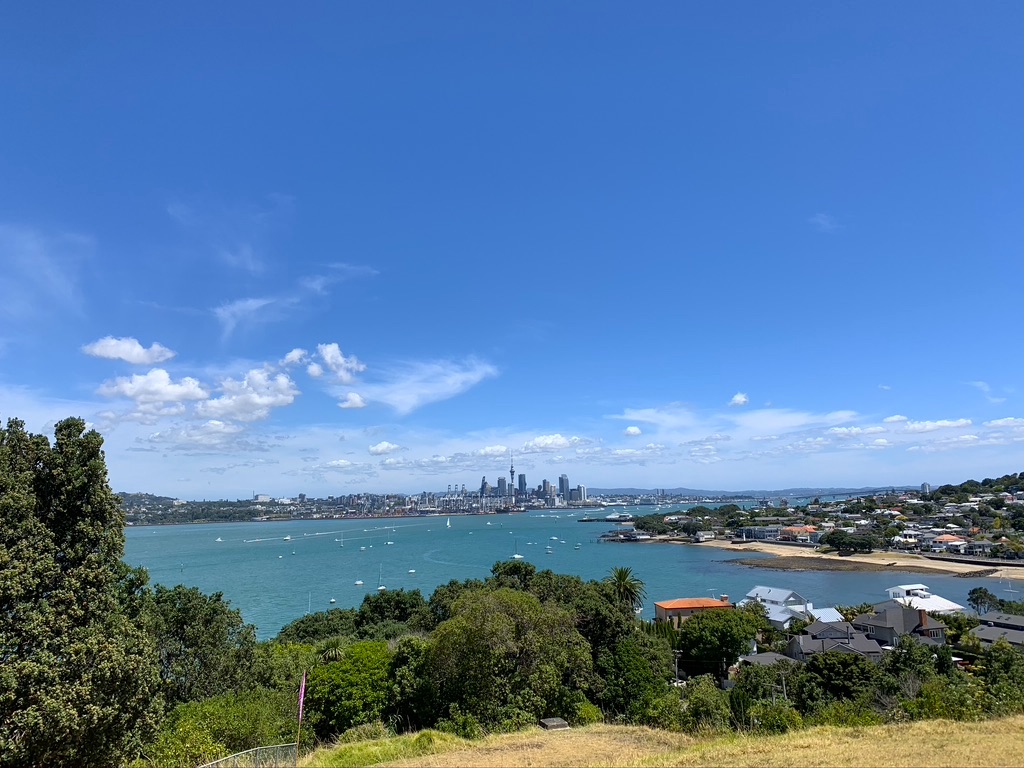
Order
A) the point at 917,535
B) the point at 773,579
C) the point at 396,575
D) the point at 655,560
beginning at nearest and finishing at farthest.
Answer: the point at 773,579
the point at 396,575
the point at 655,560
the point at 917,535

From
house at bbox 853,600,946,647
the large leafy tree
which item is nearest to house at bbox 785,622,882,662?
house at bbox 853,600,946,647

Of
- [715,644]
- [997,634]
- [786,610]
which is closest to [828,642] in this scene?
[715,644]

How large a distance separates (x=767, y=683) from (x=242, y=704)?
14.2 m

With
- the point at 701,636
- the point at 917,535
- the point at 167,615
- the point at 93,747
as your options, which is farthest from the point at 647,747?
the point at 917,535

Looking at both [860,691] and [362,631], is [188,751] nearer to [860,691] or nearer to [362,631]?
[860,691]

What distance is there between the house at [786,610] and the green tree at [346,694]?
23.3 m

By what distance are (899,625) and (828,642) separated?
6098 millimetres

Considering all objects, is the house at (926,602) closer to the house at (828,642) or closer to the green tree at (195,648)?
the house at (828,642)

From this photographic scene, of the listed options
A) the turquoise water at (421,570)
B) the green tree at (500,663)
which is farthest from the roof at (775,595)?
the green tree at (500,663)

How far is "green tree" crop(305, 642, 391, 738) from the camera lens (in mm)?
14820

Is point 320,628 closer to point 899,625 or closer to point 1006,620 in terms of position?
point 899,625

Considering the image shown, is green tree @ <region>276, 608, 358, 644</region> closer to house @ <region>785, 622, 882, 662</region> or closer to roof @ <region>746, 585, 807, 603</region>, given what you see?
house @ <region>785, 622, 882, 662</region>

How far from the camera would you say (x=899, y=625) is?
27375mm

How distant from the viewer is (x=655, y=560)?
71438 mm
